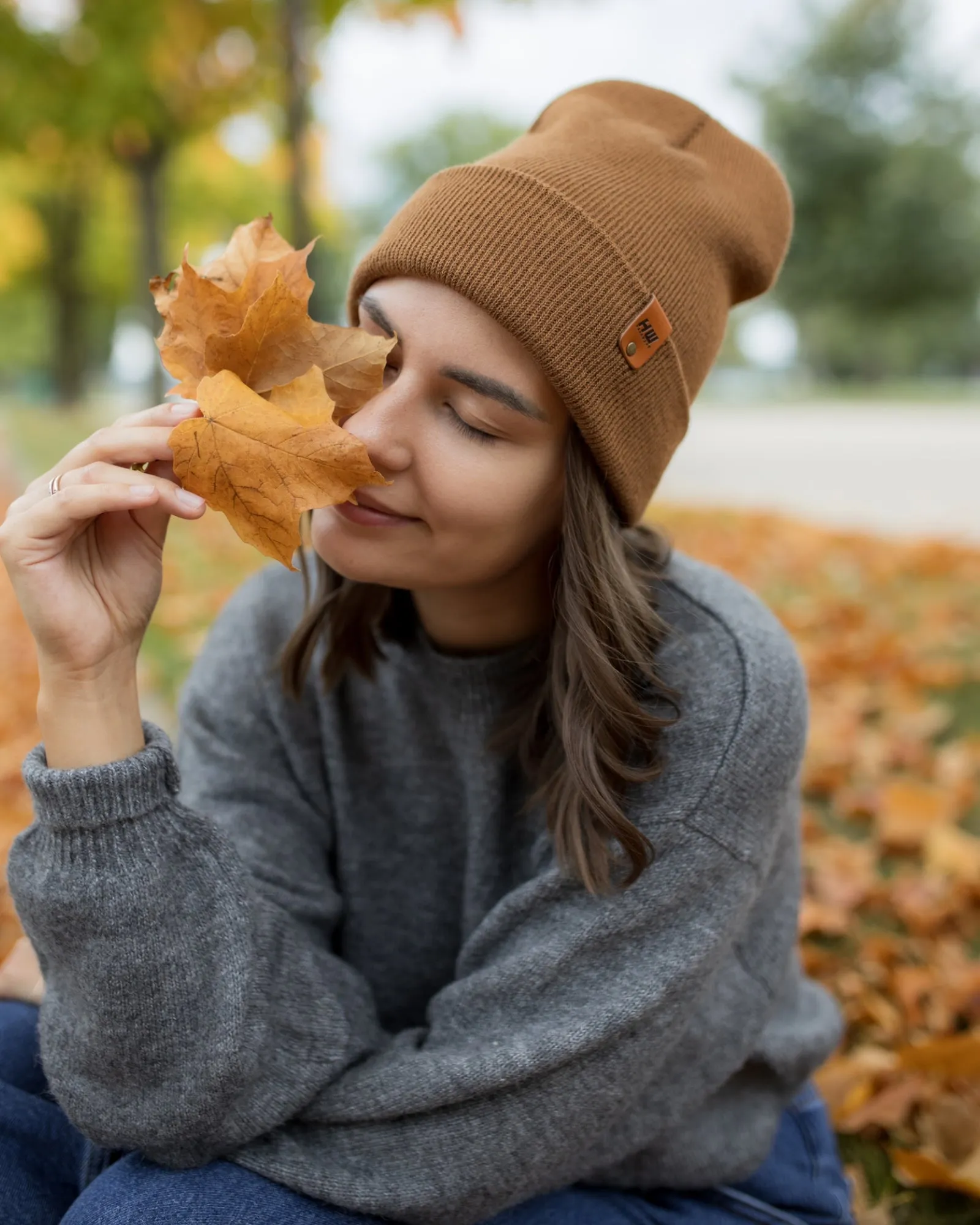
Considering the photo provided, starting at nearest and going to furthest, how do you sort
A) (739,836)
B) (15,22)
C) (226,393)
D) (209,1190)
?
(226,393), (209,1190), (739,836), (15,22)

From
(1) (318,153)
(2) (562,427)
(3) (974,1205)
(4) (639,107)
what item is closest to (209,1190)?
(2) (562,427)

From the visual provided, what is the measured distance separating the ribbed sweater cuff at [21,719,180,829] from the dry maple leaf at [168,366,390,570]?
34cm

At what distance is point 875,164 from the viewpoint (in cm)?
2795

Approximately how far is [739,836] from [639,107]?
1.21 metres

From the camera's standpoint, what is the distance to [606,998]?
1.42m

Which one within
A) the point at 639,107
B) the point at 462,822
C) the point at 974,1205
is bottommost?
the point at 974,1205

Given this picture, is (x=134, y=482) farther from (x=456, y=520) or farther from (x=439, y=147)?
(x=439, y=147)

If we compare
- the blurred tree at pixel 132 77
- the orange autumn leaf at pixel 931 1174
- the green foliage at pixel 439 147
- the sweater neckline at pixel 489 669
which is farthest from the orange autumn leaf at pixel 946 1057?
the green foliage at pixel 439 147

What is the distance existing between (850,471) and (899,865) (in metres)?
9.70

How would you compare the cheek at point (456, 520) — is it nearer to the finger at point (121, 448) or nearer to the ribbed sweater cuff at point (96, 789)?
the finger at point (121, 448)

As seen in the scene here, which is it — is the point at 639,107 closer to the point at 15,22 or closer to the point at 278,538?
the point at 278,538

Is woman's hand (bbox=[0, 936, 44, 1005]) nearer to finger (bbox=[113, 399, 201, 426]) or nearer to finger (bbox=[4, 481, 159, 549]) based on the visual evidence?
finger (bbox=[4, 481, 159, 549])

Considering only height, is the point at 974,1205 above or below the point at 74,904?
below

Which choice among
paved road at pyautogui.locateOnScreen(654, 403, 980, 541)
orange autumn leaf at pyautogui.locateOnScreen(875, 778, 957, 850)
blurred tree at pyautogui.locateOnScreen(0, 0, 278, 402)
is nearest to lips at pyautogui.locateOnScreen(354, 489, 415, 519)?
orange autumn leaf at pyautogui.locateOnScreen(875, 778, 957, 850)
